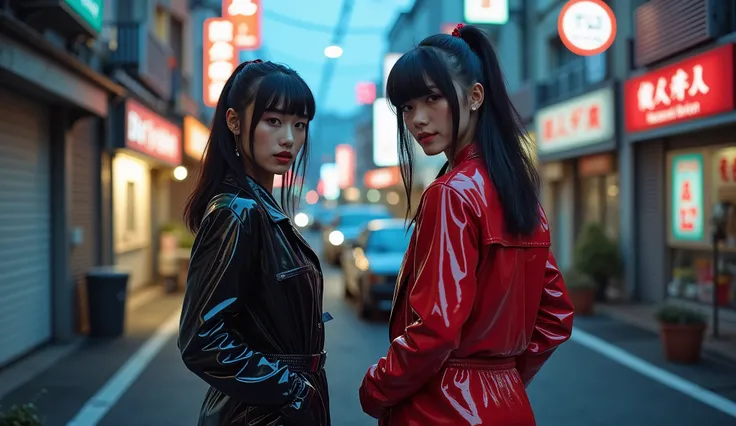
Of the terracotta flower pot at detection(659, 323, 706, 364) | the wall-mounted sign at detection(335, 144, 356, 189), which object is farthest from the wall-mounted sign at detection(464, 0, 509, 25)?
the wall-mounted sign at detection(335, 144, 356, 189)

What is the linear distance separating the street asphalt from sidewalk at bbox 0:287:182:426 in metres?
0.01

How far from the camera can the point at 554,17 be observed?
17359mm

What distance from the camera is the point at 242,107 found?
2205 mm

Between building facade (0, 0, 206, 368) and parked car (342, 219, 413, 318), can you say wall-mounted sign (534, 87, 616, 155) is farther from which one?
building facade (0, 0, 206, 368)

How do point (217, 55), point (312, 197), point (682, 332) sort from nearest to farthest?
point (682, 332) → point (217, 55) → point (312, 197)

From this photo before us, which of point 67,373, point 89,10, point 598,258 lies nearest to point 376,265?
point 598,258

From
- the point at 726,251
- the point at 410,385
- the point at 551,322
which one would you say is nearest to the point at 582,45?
the point at 726,251

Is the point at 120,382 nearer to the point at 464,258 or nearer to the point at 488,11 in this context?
the point at 464,258

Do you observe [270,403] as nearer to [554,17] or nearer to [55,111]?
[55,111]

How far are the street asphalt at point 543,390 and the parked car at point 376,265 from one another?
5.42 feet

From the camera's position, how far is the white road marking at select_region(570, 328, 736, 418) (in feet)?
21.7

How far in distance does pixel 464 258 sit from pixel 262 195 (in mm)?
674

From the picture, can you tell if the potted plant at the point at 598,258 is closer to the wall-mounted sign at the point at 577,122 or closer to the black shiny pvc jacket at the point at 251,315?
the wall-mounted sign at the point at 577,122

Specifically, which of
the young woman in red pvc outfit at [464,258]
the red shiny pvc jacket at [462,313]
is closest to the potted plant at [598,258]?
the young woman in red pvc outfit at [464,258]
